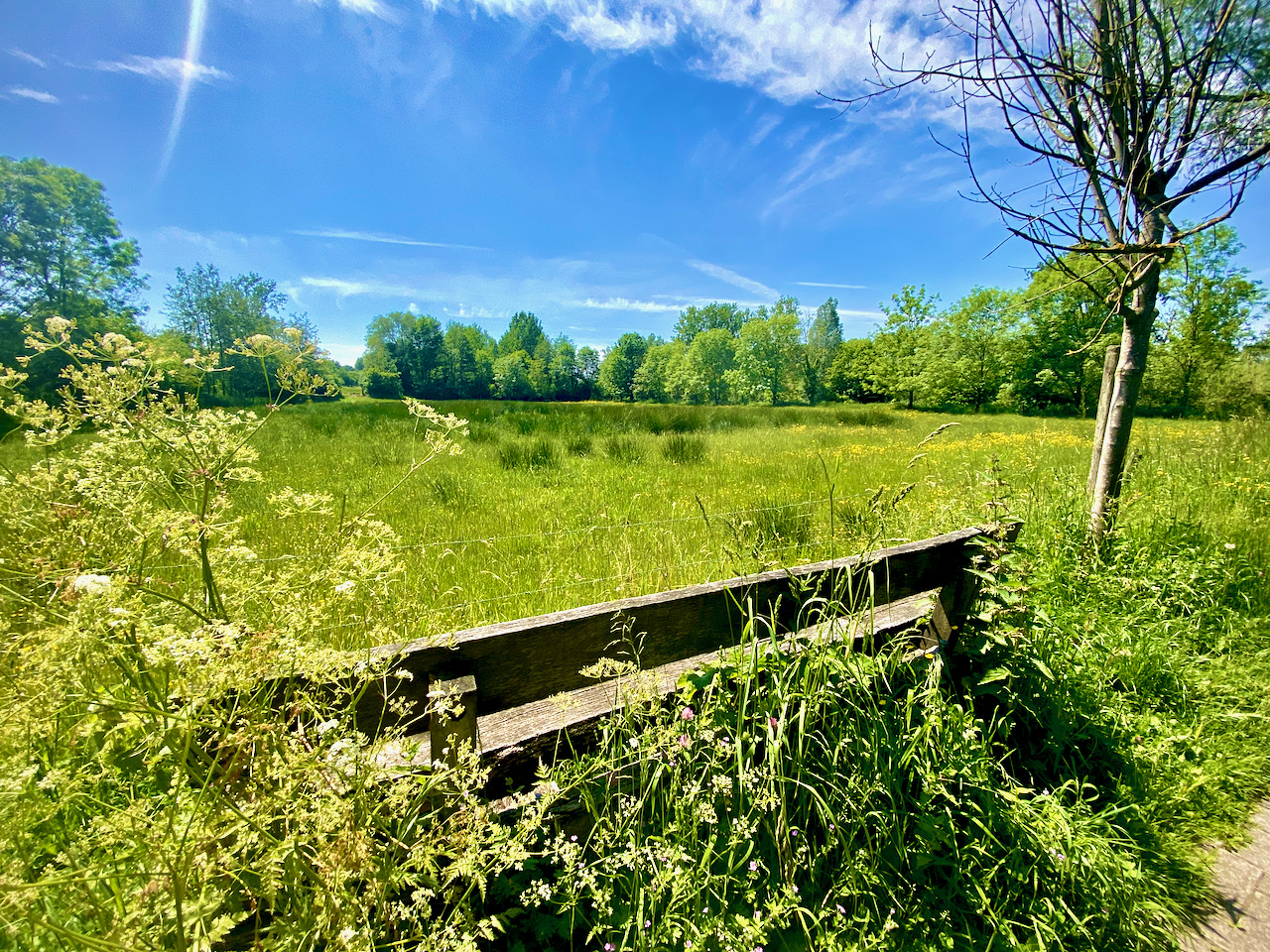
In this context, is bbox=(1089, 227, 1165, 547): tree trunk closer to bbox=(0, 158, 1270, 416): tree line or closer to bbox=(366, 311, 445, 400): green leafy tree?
bbox=(0, 158, 1270, 416): tree line

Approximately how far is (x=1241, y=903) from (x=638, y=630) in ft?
8.80

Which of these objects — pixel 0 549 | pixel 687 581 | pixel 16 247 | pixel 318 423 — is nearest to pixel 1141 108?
pixel 687 581

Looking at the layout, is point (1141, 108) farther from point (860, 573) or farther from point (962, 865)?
point (962, 865)

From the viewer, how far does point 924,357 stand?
4375cm

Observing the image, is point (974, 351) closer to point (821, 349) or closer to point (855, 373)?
point (855, 373)

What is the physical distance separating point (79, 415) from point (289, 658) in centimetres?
62

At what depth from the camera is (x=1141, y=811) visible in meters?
2.24

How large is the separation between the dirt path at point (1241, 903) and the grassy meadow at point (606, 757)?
102mm

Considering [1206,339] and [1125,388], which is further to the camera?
[1206,339]

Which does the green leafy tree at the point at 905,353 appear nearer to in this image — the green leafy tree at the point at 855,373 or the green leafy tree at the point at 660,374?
the green leafy tree at the point at 855,373

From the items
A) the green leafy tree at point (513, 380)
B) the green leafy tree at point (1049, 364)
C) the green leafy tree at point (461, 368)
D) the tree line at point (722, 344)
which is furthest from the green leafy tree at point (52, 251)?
the green leafy tree at point (1049, 364)

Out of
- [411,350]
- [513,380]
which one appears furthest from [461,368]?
[513,380]

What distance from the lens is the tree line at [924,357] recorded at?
21.3 m

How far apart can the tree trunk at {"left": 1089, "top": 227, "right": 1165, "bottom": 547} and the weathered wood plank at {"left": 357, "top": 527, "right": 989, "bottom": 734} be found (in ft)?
8.21
